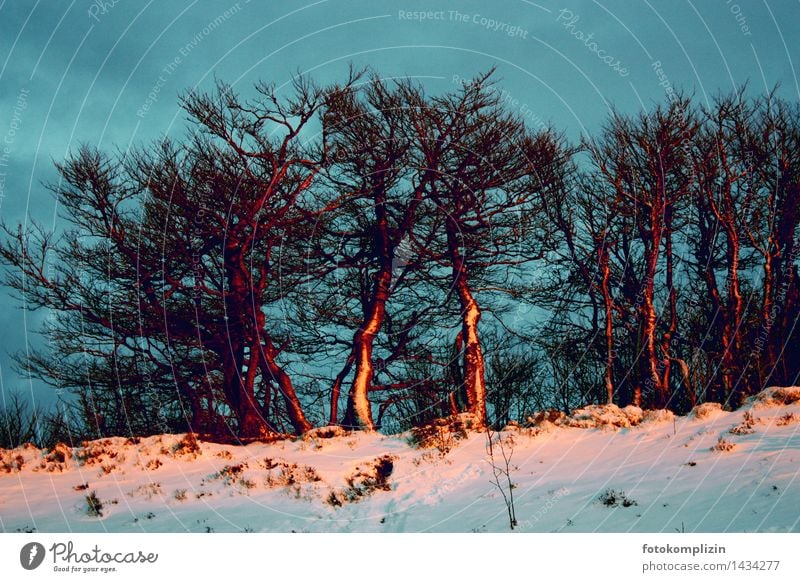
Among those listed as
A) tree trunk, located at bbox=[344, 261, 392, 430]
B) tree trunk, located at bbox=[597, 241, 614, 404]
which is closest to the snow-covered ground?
tree trunk, located at bbox=[344, 261, 392, 430]

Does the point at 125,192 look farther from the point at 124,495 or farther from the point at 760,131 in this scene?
the point at 760,131

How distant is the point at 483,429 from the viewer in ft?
60.5

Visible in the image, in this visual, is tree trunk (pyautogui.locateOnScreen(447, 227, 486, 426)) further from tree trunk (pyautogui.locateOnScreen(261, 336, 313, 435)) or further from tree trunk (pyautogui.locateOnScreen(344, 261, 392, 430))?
tree trunk (pyautogui.locateOnScreen(261, 336, 313, 435))

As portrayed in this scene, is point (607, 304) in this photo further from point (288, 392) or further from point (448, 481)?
point (448, 481)

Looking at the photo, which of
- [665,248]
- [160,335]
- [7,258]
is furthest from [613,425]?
[7,258]
